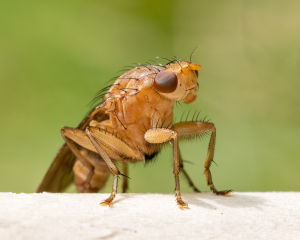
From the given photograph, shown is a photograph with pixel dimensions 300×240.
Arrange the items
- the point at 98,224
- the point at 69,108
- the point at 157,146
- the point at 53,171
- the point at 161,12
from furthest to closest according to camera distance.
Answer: the point at 161,12 < the point at 69,108 < the point at 53,171 < the point at 157,146 < the point at 98,224

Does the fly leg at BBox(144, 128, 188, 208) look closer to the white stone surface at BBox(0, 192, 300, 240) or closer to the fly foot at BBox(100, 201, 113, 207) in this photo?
the white stone surface at BBox(0, 192, 300, 240)

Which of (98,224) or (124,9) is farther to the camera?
(124,9)

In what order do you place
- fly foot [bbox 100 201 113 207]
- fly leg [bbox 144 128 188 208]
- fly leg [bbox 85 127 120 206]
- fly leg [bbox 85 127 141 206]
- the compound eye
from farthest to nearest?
the compound eye, fly leg [bbox 85 127 141 206], fly leg [bbox 144 128 188 208], fly leg [bbox 85 127 120 206], fly foot [bbox 100 201 113 207]

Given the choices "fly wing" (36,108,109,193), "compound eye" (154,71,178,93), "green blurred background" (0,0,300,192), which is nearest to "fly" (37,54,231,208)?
"compound eye" (154,71,178,93)

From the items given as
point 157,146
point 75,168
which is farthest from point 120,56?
point 157,146

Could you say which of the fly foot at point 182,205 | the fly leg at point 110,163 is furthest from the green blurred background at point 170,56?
the fly foot at point 182,205

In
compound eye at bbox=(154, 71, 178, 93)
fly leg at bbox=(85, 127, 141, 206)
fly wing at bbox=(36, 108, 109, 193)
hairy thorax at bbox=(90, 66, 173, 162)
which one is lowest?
fly wing at bbox=(36, 108, 109, 193)

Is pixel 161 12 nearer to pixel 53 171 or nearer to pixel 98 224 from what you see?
pixel 53 171
